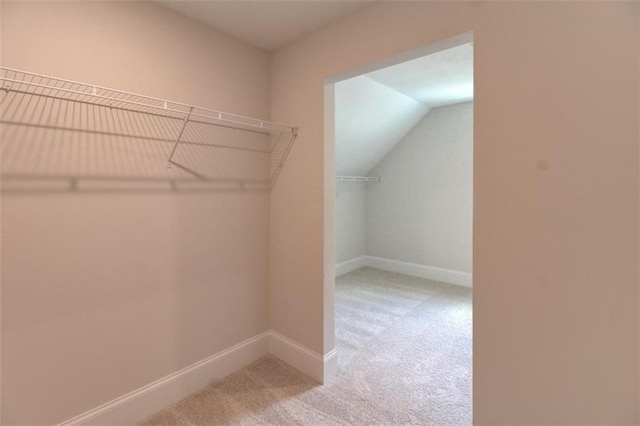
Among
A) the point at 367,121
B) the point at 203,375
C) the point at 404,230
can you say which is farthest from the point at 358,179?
the point at 203,375

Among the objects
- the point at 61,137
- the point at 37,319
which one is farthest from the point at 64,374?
the point at 61,137

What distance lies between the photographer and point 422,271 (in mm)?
4270

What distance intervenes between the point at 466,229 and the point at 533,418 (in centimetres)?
294

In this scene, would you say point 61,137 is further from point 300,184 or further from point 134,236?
point 300,184

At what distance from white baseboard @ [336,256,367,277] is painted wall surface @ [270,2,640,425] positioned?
307 cm

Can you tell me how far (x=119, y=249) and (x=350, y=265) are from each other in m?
3.39

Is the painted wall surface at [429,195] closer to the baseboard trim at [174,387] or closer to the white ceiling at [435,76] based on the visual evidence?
the white ceiling at [435,76]

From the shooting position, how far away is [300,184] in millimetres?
2076

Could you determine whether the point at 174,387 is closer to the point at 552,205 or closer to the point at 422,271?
the point at 552,205

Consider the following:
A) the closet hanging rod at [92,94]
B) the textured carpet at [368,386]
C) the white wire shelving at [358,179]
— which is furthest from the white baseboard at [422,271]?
the closet hanging rod at [92,94]

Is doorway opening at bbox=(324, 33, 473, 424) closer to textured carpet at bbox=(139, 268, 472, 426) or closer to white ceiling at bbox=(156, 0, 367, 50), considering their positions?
textured carpet at bbox=(139, 268, 472, 426)

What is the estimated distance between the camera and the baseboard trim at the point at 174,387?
1.55 m

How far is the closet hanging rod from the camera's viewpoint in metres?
1.27

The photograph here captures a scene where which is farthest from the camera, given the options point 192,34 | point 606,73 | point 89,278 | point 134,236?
point 192,34
